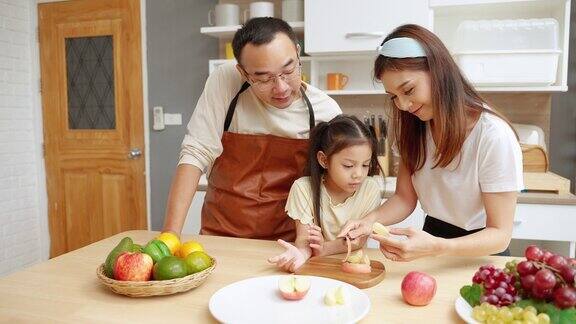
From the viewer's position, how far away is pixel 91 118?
3.73 m

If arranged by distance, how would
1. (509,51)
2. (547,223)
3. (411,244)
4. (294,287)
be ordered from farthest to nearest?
(509,51) < (547,223) < (411,244) < (294,287)

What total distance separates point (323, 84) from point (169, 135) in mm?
1176

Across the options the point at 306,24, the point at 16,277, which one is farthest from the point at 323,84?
the point at 16,277

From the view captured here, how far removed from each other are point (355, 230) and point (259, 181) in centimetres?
48

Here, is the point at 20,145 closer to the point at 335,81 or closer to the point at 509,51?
the point at 335,81

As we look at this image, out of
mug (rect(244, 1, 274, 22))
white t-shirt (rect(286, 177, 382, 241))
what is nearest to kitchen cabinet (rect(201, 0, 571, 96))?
mug (rect(244, 1, 274, 22))

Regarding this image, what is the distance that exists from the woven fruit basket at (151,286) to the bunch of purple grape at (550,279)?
0.65 m

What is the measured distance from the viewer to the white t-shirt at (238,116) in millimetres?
1688

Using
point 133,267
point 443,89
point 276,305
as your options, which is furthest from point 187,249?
point 443,89

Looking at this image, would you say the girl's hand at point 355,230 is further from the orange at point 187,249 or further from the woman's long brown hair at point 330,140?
the orange at point 187,249

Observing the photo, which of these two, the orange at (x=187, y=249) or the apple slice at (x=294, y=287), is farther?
the orange at (x=187, y=249)

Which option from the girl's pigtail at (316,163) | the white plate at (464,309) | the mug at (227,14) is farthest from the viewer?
the mug at (227,14)

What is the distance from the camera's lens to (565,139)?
108 inches

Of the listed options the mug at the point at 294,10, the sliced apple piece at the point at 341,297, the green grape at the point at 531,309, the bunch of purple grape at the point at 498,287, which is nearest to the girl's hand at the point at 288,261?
the sliced apple piece at the point at 341,297
